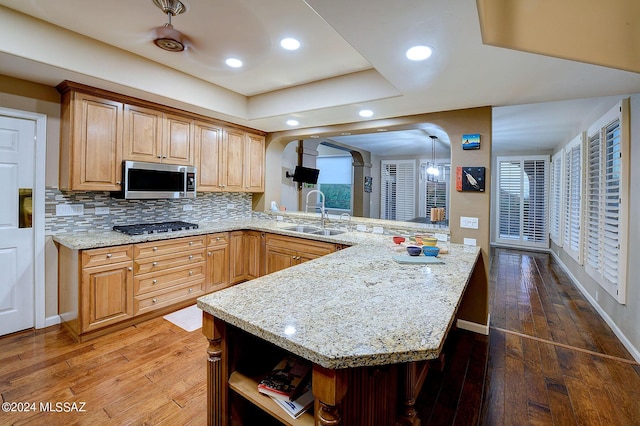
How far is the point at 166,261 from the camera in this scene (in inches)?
123

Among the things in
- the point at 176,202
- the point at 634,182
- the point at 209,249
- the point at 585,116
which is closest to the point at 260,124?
the point at 176,202

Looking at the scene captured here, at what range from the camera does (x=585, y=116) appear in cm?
412

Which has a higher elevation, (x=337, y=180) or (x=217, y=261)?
(x=337, y=180)

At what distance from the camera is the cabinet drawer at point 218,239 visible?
356 cm

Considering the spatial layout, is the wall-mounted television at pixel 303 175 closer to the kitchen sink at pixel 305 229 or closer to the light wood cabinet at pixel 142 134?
the kitchen sink at pixel 305 229

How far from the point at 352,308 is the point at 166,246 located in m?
2.51

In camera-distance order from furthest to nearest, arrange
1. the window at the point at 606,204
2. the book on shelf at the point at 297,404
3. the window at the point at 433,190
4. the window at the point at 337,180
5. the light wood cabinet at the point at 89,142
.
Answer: the window at the point at 337,180, the window at the point at 433,190, the window at the point at 606,204, the light wood cabinet at the point at 89,142, the book on shelf at the point at 297,404

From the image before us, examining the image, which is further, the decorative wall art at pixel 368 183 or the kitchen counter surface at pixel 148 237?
the decorative wall art at pixel 368 183

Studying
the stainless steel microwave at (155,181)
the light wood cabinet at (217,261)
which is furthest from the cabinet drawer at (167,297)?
the stainless steel microwave at (155,181)

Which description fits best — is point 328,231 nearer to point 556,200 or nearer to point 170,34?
point 170,34

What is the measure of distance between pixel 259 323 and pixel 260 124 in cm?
332

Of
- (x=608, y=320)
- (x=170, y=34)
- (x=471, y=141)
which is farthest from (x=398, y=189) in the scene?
(x=170, y=34)

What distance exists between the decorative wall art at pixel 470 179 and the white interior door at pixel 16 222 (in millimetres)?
4009

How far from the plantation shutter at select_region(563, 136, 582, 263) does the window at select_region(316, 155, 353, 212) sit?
4.92m
